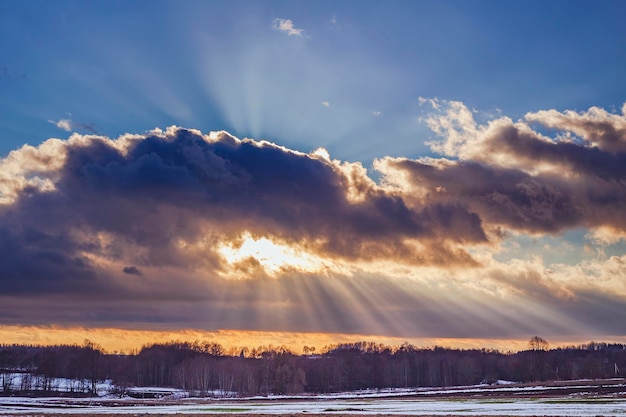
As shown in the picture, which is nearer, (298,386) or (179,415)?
(179,415)

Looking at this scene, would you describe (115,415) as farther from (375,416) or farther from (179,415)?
(375,416)

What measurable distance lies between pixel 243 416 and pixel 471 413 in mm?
23979

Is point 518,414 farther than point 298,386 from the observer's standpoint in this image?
No

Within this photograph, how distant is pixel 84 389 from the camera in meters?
179

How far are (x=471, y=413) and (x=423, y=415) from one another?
498 cm

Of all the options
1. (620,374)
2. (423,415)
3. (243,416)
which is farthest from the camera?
(620,374)

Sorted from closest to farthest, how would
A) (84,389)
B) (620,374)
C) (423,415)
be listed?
(423,415) < (84,389) < (620,374)

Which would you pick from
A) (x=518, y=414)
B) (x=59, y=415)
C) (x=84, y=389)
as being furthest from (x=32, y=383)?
(x=518, y=414)

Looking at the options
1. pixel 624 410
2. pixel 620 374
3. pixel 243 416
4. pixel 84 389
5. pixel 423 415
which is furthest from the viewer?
pixel 620 374

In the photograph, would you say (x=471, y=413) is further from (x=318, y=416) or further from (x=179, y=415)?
(x=179, y=415)

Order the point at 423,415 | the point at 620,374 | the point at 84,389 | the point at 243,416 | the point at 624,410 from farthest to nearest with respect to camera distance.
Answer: the point at 620,374 → the point at 84,389 → the point at 243,416 → the point at 423,415 → the point at 624,410

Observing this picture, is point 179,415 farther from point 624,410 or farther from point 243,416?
point 624,410

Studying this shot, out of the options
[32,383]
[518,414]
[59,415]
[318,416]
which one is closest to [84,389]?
[32,383]

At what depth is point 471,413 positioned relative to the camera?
59938 millimetres
